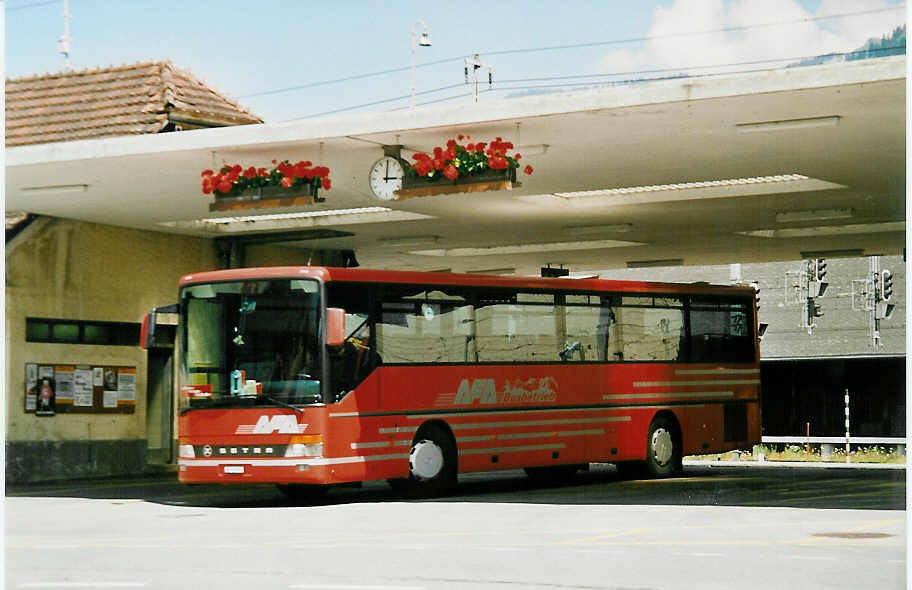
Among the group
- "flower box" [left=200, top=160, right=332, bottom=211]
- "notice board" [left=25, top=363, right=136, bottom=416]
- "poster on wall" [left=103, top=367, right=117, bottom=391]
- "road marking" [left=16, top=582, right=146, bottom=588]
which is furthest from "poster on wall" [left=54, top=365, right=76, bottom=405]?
"road marking" [left=16, top=582, right=146, bottom=588]

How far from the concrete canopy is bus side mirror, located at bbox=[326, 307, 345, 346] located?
2198 millimetres

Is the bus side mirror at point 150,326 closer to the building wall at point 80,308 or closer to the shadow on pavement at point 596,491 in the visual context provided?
the shadow on pavement at point 596,491

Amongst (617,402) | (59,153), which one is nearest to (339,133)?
(59,153)

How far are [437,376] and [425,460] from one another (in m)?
1.18

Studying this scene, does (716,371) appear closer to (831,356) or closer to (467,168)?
(467,168)

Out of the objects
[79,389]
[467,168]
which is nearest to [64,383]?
[79,389]

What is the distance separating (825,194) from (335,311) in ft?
30.0

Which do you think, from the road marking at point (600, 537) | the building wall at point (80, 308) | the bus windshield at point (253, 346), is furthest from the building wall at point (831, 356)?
the road marking at point (600, 537)

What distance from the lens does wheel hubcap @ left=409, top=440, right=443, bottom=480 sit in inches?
866

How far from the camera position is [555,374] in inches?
954

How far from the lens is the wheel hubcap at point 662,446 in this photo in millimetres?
26250

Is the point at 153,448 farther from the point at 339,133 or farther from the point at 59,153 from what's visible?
the point at 339,133

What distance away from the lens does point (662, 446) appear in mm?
26453

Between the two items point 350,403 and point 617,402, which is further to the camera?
point 617,402
